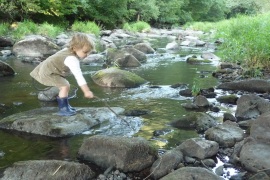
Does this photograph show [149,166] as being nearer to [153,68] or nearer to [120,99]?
[120,99]

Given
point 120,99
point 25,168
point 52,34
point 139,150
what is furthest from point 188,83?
point 52,34

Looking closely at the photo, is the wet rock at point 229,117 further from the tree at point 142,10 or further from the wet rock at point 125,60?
the tree at point 142,10

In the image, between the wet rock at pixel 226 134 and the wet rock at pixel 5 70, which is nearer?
the wet rock at pixel 226 134

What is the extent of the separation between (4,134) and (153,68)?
6.88m

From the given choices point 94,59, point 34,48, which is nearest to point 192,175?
point 94,59

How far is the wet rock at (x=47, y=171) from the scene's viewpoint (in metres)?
3.79

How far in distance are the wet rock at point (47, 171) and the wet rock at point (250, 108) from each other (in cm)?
323

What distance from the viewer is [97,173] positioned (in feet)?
13.4

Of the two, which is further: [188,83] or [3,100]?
[188,83]

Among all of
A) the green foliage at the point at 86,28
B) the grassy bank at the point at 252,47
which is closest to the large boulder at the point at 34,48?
the grassy bank at the point at 252,47

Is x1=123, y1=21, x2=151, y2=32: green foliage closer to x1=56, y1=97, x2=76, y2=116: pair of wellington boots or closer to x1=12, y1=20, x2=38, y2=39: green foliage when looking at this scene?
x1=12, y1=20, x2=38, y2=39: green foliage

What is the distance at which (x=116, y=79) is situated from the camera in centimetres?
879

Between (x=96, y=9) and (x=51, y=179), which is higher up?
(x=51, y=179)

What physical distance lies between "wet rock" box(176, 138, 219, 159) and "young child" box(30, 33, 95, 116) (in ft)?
5.02
